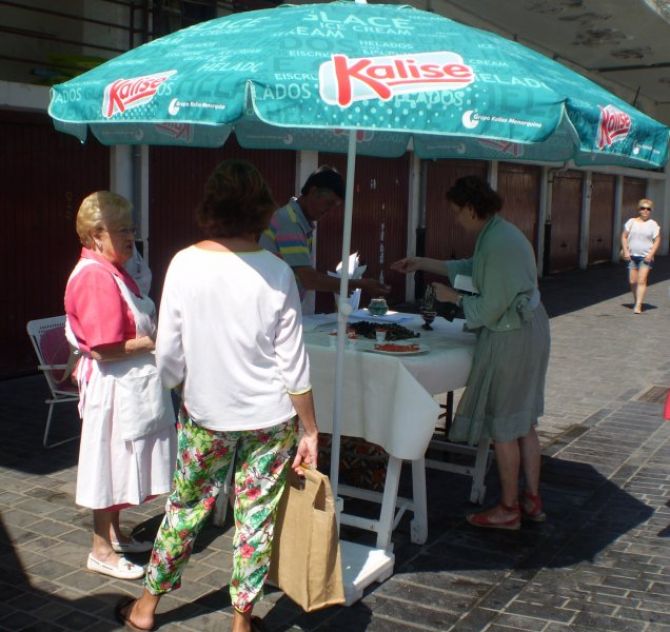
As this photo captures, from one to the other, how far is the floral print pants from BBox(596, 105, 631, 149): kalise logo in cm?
179

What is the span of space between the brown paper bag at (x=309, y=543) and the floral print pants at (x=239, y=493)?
0.09 metres

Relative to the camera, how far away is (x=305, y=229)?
5.32 meters

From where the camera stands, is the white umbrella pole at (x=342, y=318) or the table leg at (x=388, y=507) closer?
Answer: the white umbrella pole at (x=342, y=318)

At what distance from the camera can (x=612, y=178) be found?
1037 inches

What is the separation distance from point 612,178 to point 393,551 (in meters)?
23.4

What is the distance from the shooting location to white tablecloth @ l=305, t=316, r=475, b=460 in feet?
14.4

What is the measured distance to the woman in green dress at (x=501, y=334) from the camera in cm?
475

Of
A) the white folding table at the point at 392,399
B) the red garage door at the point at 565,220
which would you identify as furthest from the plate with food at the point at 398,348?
the red garage door at the point at 565,220

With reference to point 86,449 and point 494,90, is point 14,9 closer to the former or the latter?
point 86,449

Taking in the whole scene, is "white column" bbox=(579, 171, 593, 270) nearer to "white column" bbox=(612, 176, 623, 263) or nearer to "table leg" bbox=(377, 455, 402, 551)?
"white column" bbox=(612, 176, 623, 263)

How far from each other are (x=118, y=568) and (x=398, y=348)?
172cm

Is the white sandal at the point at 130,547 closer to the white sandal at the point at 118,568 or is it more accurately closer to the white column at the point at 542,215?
the white sandal at the point at 118,568

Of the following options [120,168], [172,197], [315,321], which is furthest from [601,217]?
[315,321]

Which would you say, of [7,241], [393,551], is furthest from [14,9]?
[393,551]
